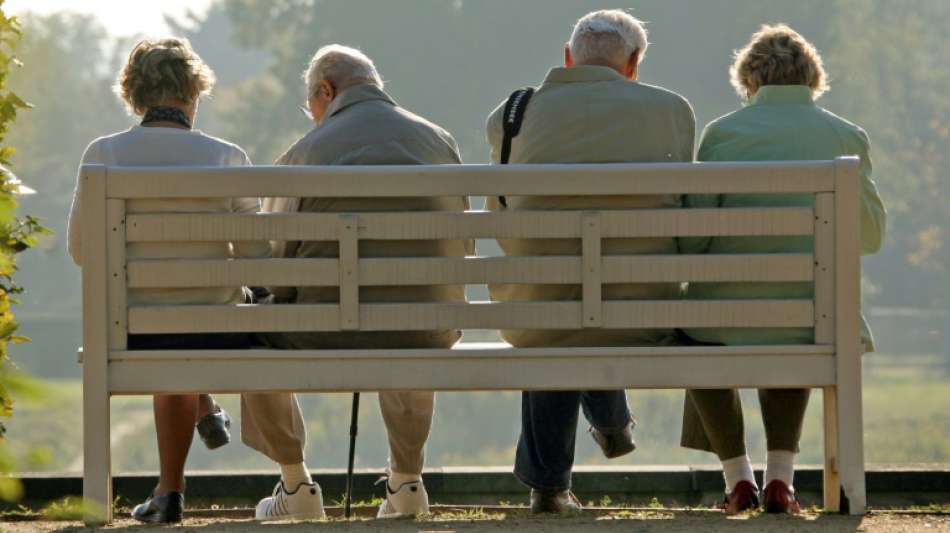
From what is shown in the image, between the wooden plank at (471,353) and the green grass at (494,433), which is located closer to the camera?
the wooden plank at (471,353)

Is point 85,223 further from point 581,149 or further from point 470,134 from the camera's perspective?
point 470,134

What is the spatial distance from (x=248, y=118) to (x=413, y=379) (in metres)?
57.0

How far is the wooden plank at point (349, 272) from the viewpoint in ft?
14.6

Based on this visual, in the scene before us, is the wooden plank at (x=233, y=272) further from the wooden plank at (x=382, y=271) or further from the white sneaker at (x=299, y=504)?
the white sneaker at (x=299, y=504)

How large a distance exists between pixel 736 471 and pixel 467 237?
3.77 feet

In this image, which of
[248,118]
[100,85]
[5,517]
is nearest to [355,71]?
[5,517]

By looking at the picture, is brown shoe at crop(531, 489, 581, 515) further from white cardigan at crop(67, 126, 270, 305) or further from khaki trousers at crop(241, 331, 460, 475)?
white cardigan at crop(67, 126, 270, 305)

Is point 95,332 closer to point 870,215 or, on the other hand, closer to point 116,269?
point 116,269

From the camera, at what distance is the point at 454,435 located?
42.0 metres

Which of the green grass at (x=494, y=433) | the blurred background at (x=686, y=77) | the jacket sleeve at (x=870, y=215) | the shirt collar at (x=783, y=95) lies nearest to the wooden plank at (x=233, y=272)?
the shirt collar at (x=783, y=95)

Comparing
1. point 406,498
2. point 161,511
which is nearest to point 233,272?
point 161,511

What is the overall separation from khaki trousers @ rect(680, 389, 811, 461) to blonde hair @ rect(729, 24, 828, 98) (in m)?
0.92

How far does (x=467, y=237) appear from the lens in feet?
14.7

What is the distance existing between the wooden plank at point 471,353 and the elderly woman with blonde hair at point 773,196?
0.92ft
